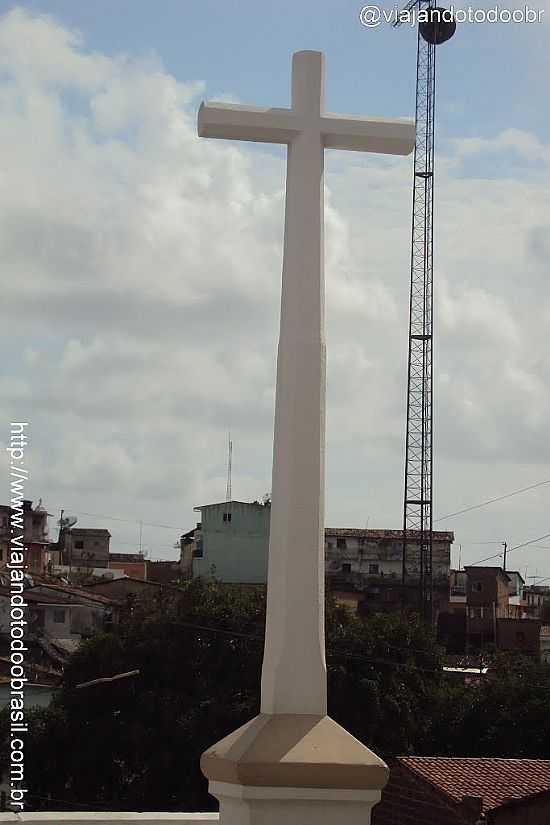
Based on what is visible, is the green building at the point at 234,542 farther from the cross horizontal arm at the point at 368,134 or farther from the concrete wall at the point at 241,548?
the cross horizontal arm at the point at 368,134

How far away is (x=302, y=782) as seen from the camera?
214 inches

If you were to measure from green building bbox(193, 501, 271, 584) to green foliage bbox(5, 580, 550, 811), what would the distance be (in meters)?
19.8

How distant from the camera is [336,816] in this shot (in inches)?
215

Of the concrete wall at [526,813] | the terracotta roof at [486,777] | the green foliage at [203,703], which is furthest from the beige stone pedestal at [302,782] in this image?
the green foliage at [203,703]

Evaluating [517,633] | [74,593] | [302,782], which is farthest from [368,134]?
[517,633]

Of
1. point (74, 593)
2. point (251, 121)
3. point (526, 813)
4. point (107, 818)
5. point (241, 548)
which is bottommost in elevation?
point (526, 813)

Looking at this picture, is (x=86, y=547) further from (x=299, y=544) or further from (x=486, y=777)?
(x=299, y=544)

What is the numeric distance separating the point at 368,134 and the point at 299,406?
5.35 ft

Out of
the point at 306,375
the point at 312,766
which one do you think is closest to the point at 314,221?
the point at 306,375

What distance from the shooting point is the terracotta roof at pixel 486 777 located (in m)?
21.5

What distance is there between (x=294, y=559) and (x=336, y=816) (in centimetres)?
117

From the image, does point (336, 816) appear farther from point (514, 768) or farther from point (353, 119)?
point (514, 768)

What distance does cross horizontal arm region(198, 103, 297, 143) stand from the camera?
21.5ft

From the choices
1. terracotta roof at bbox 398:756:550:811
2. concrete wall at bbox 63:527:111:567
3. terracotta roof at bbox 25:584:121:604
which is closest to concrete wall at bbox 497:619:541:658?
terracotta roof at bbox 25:584:121:604
